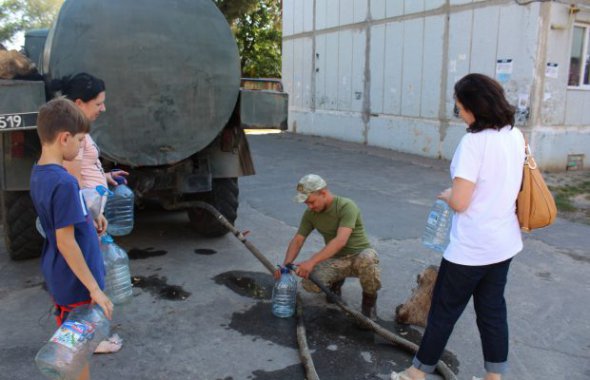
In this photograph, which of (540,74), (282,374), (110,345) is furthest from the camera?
(540,74)

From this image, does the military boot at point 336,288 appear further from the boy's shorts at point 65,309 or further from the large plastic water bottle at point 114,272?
the boy's shorts at point 65,309

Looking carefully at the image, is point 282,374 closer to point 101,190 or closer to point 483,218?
point 483,218

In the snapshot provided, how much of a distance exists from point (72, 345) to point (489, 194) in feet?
6.74

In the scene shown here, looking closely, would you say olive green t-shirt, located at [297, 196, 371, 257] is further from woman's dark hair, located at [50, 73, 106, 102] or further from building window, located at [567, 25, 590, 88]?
building window, located at [567, 25, 590, 88]

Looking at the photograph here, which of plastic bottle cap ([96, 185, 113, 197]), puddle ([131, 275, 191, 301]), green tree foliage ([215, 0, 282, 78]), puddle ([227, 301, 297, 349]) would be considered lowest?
puddle ([227, 301, 297, 349])

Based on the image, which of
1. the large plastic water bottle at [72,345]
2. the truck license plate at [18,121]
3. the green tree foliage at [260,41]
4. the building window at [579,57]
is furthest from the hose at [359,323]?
the green tree foliage at [260,41]

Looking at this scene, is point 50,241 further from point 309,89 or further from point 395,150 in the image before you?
point 309,89

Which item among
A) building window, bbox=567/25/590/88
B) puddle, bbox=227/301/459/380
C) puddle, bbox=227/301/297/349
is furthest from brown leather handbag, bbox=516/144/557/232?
building window, bbox=567/25/590/88

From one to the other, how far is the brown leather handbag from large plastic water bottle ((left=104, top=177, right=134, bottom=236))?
9.33ft

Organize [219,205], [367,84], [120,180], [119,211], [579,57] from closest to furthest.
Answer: [120,180] < [119,211] < [219,205] < [579,57] < [367,84]

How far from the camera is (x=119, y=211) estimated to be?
438 cm

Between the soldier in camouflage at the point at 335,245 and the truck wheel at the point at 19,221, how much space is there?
242 centimetres

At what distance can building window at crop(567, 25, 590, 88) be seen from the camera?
10273mm

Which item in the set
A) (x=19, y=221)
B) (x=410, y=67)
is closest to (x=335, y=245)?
(x=19, y=221)
